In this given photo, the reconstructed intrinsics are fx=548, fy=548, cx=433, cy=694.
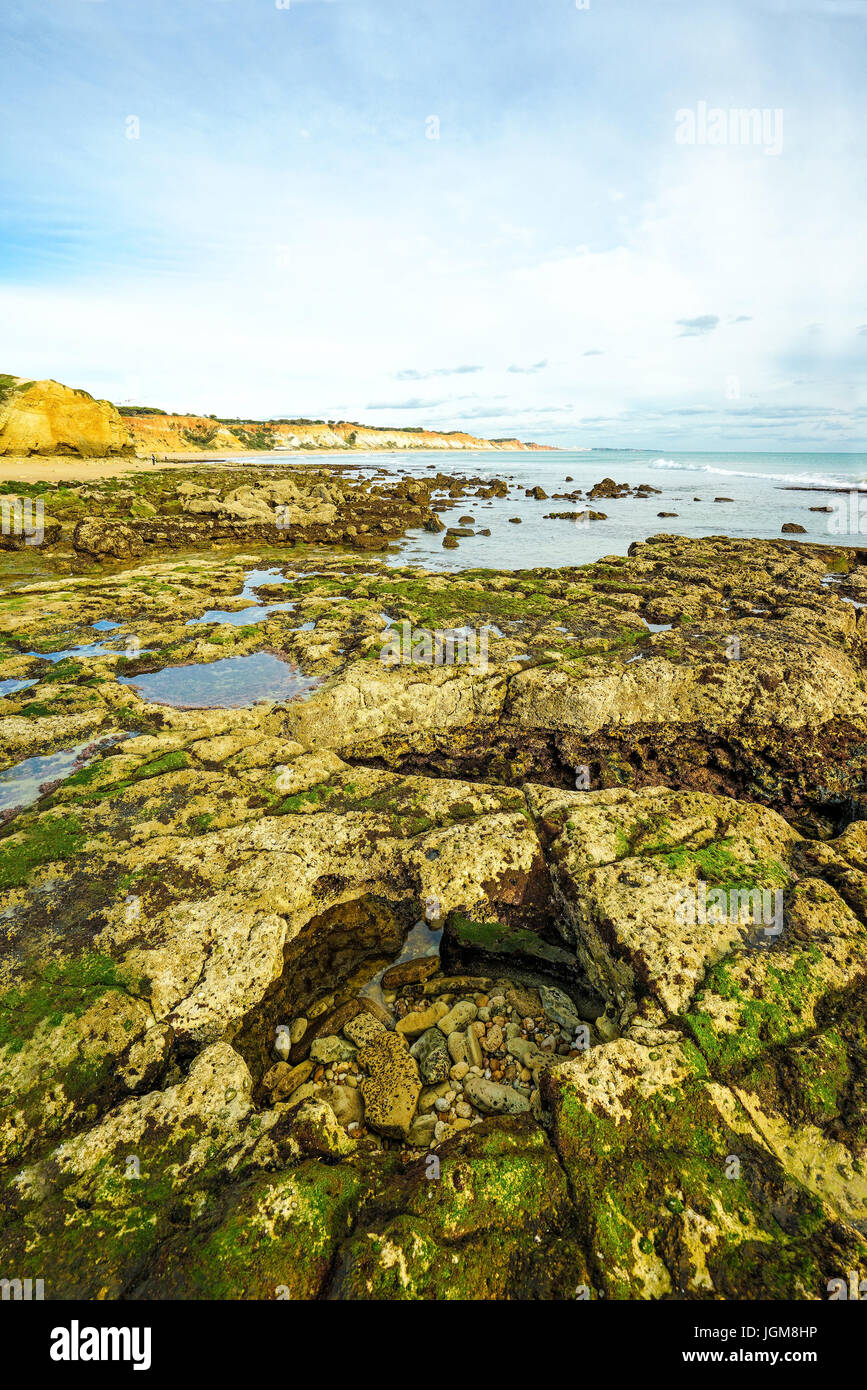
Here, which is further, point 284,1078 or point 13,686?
point 13,686

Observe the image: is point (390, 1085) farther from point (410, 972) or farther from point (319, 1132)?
point (410, 972)

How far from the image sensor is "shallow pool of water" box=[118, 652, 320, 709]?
11.5m

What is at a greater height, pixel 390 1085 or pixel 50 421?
pixel 50 421

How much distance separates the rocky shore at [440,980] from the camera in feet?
11.6

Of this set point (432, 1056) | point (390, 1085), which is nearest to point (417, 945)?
point (432, 1056)

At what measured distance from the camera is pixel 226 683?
12.4 metres

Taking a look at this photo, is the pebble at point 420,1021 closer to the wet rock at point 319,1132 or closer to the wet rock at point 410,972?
the wet rock at point 410,972

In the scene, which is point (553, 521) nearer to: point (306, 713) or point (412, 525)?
point (412, 525)

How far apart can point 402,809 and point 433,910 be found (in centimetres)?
156

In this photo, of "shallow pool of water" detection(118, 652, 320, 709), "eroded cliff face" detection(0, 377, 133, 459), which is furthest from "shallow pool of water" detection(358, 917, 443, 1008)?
"eroded cliff face" detection(0, 377, 133, 459)

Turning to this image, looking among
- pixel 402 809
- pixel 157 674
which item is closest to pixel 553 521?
pixel 157 674

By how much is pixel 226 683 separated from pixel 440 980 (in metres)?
8.52

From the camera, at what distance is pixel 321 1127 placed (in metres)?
4.30

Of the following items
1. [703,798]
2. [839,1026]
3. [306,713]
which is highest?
[306,713]
